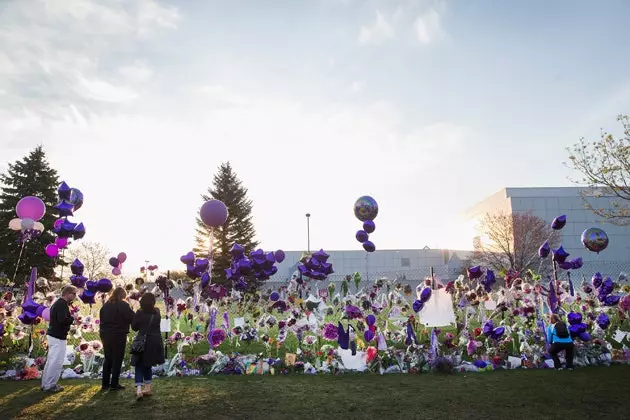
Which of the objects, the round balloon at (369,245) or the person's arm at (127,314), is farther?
the round balloon at (369,245)

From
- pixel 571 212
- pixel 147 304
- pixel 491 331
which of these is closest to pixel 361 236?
pixel 491 331

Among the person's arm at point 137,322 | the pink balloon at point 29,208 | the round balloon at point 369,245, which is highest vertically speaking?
the pink balloon at point 29,208

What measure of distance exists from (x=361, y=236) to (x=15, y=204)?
24.6 meters

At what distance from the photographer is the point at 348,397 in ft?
20.3

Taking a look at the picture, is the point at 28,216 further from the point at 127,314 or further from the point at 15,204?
the point at 15,204

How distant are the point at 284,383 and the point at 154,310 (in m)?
2.40

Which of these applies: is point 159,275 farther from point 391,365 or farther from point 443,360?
point 443,360

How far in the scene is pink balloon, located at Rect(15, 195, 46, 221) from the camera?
30.7ft

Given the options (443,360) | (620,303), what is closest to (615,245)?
(620,303)

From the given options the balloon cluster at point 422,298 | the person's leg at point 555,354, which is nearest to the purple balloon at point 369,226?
the balloon cluster at point 422,298

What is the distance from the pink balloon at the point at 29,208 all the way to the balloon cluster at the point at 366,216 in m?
6.58

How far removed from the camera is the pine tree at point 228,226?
94.4 feet

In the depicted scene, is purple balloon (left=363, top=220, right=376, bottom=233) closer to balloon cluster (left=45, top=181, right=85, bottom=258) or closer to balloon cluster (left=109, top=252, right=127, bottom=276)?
balloon cluster (left=109, top=252, right=127, bottom=276)

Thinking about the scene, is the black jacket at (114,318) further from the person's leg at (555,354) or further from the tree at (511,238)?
the tree at (511,238)
